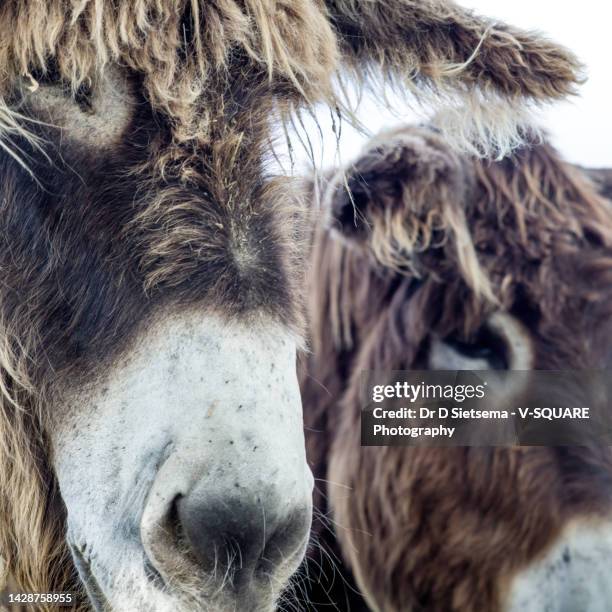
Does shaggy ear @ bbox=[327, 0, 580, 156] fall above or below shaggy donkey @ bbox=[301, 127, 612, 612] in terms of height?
above

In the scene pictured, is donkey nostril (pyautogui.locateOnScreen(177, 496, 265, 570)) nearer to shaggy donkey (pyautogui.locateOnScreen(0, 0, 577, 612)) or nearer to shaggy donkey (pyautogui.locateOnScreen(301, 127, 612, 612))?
shaggy donkey (pyautogui.locateOnScreen(0, 0, 577, 612))

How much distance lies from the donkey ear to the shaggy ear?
0.20m

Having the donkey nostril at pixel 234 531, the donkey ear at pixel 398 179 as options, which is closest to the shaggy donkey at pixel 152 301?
the donkey nostril at pixel 234 531

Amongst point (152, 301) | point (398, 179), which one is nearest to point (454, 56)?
point (398, 179)

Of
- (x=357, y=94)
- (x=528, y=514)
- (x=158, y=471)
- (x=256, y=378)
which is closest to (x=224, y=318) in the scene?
(x=256, y=378)

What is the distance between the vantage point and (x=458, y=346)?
6.34 ft

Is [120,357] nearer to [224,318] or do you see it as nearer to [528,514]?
[224,318]

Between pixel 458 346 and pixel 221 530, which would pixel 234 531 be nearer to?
pixel 221 530

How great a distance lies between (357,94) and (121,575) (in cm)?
121

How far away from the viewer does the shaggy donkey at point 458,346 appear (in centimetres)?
183

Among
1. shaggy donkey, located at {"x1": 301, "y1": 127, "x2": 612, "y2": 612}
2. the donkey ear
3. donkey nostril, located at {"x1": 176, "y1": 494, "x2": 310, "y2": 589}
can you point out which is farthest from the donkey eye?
donkey nostril, located at {"x1": 176, "y1": 494, "x2": 310, "y2": 589}

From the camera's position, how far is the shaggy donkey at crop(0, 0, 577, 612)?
107 cm

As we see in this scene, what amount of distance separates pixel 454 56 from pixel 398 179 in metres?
0.41

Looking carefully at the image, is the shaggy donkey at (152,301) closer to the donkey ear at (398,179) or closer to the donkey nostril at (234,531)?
the donkey nostril at (234,531)
